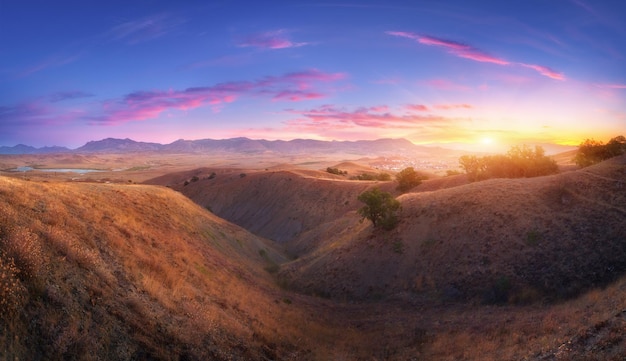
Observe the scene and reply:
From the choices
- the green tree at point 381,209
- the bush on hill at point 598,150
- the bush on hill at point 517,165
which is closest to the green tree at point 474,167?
the bush on hill at point 517,165

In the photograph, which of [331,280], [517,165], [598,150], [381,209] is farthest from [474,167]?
[331,280]

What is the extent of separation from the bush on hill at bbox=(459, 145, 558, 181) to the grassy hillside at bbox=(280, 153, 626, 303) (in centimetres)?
1094

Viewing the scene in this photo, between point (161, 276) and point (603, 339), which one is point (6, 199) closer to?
point (161, 276)

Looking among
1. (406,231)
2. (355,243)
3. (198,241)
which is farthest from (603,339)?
(198,241)

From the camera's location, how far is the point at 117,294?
10.5m

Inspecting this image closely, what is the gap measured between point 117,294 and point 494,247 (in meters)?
22.2

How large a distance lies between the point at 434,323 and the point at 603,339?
361 inches

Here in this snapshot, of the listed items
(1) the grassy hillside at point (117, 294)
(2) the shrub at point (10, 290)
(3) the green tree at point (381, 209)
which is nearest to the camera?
(2) the shrub at point (10, 290)

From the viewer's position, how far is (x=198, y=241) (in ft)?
88.6

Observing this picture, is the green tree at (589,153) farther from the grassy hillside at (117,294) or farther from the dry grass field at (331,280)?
the grassy hillside at (117,294)

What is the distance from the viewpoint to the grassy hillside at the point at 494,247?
65.7 feet

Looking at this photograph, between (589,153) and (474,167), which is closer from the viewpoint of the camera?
(589,153)

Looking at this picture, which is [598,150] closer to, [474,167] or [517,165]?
[517,165]

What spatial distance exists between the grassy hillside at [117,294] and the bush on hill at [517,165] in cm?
3202
